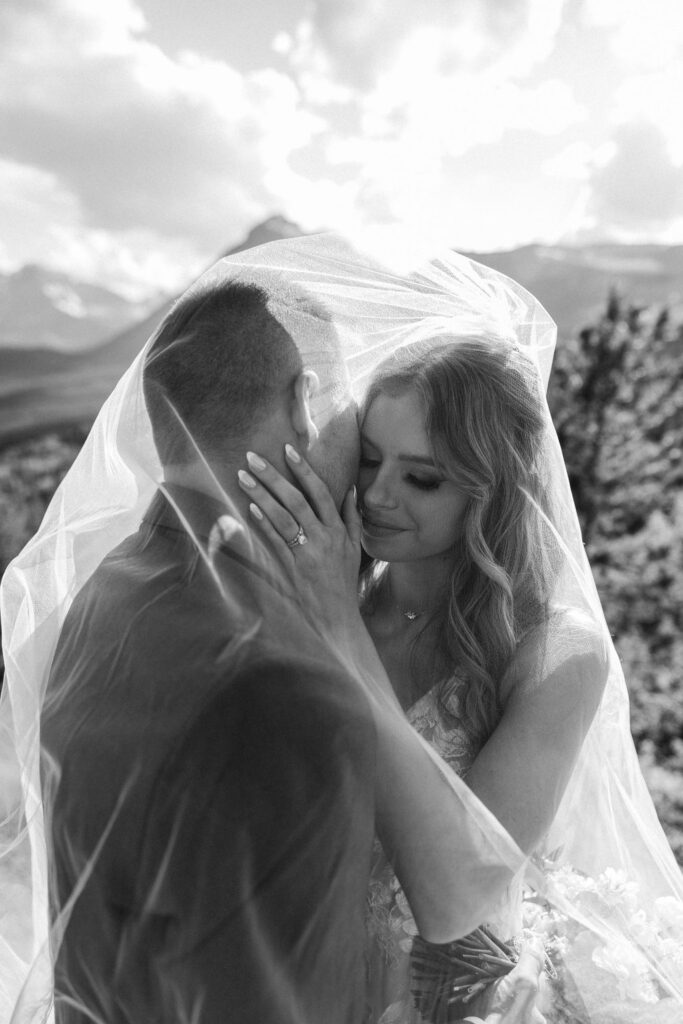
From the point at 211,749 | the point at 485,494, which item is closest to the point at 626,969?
the point at 485,494

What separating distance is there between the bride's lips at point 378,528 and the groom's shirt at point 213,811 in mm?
644

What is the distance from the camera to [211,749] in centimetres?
139

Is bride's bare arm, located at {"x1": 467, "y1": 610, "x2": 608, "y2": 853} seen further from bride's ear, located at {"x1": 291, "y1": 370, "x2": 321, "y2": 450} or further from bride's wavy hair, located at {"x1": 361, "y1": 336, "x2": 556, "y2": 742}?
bride's ear, located at {"x1": 291, "y1": 370, "x2": 321, "y2": 450}

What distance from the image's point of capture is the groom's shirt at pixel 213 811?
4.50ft

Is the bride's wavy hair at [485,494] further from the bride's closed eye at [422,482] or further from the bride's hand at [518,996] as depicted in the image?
the bride's hand at [518,996]

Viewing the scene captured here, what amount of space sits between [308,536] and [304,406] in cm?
28

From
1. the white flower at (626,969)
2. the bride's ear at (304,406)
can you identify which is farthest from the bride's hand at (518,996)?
the bride's ear at (304,406)

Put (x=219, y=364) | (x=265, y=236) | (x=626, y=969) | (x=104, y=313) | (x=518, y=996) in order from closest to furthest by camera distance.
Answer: (x=219, y=364) → (x=518, y=996) → (x=626, y=969) → (x=265, y=236) → (x=104, y=313)

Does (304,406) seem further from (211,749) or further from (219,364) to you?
(211,749)

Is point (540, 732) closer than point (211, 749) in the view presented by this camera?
No

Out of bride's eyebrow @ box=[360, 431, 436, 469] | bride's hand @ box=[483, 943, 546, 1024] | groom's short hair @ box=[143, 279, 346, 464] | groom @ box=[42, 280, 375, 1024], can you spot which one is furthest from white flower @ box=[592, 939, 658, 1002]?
groom's short hair @ box=[143, 279, 346, 464]

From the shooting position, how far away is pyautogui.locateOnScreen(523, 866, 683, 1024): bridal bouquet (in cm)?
205

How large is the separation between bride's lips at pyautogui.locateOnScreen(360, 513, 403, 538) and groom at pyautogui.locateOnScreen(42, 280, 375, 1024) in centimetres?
46

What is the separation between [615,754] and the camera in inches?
97.7
